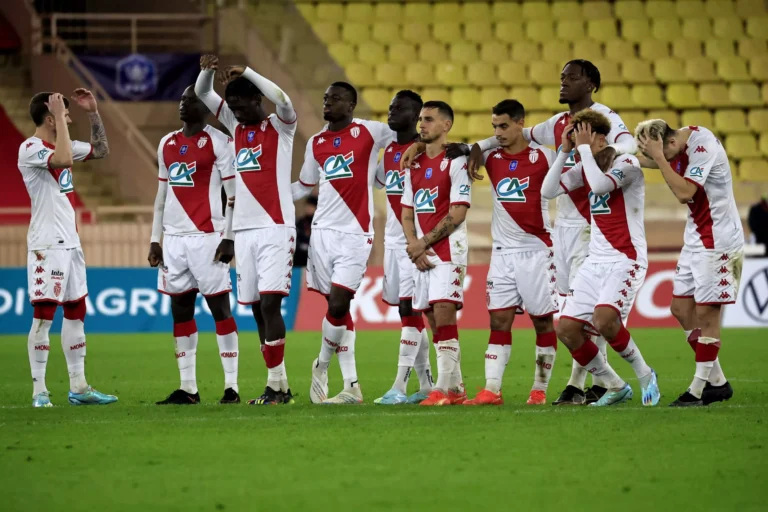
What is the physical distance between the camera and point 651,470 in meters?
6.07

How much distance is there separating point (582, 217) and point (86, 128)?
16.2 meters

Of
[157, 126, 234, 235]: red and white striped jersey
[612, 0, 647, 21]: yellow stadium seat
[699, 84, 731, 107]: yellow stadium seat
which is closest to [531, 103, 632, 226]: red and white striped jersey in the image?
[157, 126, 234, 235]: red and white striped jersey

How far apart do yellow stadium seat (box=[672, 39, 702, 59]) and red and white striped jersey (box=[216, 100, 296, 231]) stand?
1710 cm

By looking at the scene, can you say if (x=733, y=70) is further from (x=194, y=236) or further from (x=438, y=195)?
(x=194, y=236)

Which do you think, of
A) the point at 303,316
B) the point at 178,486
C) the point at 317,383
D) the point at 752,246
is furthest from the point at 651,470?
the point at 752,246

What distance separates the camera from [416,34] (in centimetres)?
2484

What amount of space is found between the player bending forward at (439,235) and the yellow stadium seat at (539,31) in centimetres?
1629

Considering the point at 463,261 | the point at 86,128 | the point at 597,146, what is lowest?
the point at 463,261

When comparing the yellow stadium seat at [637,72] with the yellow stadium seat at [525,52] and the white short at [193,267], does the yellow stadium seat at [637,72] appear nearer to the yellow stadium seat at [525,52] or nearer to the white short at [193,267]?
the yellow stadium seat at [525,52]

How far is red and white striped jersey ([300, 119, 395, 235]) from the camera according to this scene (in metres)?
9.30

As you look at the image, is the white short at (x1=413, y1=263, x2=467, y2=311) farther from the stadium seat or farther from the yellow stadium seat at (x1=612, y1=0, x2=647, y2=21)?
the yellow stadium seat at (x1=612, y1=0, x2=647, y2=21)

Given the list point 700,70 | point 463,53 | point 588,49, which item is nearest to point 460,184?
point 463,53

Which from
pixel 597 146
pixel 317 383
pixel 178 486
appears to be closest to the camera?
pixel 178 486

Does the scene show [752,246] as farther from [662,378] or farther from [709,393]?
[709,393]
